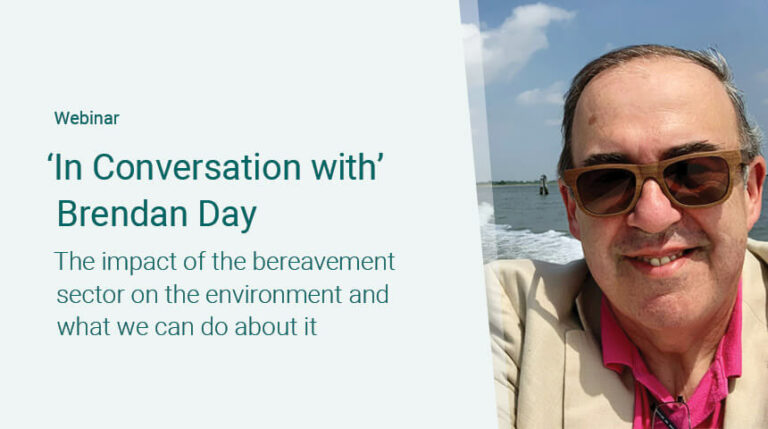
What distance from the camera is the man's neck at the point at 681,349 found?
1.55m

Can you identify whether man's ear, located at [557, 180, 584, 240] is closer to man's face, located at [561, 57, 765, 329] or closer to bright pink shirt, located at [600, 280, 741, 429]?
man's face, located at [561, 57, 765, 329]

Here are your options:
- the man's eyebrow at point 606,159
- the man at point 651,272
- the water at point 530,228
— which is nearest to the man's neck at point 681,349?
the man at point 651,272

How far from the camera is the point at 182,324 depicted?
6.10 ft

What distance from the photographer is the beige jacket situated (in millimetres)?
1491

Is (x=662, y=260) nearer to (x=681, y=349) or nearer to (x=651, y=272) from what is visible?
(x=651, y=272)

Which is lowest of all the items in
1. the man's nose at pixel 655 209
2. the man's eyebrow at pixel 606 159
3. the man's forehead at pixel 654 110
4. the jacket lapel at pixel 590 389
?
the jacket lapel at pixel 590 389

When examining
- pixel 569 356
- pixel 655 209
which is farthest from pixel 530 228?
pixel 655 209

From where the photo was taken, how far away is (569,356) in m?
1.57

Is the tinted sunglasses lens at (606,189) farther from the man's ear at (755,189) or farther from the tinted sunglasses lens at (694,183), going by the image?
the man's ear at (755,189)

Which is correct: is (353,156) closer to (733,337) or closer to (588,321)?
(588,321)

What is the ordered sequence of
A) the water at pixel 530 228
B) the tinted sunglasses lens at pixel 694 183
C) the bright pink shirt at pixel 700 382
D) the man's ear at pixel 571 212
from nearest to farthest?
the tinted sunglasses lens at pixel 694 183
the bright pink shirt at pixel 700 382
the man's ear at pixel 571 212
the water at pixel 530 228

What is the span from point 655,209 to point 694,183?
99mm

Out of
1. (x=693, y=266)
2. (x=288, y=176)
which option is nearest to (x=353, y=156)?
(x=288, y=176)

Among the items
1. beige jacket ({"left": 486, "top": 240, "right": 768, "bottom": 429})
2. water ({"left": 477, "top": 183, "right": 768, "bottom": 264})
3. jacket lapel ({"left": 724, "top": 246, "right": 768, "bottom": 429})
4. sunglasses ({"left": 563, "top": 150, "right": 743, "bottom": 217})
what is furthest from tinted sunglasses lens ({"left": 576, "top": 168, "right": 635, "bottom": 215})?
water ({"left": 477, "top": 183, "right": 768, "bottom": 264})
